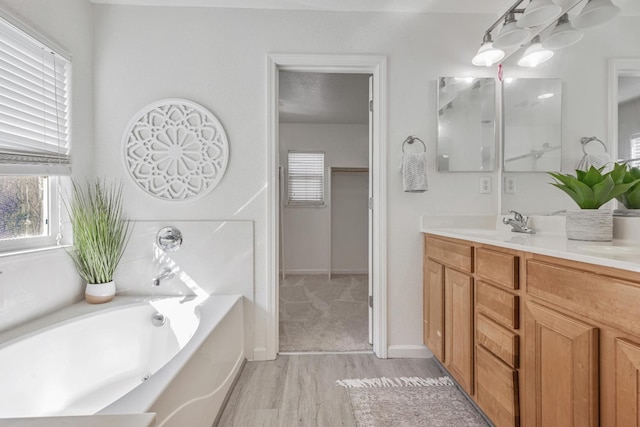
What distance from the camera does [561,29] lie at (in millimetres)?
1538

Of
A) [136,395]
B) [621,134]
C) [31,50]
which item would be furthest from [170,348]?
[621,134]

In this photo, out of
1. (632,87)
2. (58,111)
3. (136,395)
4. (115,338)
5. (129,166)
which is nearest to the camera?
(136,395)

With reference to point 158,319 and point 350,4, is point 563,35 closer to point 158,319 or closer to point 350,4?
point 350,4

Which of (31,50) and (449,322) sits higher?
(31,50)

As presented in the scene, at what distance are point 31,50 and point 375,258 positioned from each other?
7.77 feet

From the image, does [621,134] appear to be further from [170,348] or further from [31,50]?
[31,50]

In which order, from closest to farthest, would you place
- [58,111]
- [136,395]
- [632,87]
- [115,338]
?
[136,395], [632,87], [115,338], [58,111]

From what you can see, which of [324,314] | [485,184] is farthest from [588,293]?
[324,314]

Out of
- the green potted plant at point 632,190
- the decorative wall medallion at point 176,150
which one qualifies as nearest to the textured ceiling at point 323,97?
the decorative wall medallion at point 176,150

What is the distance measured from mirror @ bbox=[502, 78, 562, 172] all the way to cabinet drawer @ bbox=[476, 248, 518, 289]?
2.52 ft

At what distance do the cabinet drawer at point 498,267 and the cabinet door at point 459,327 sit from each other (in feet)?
0.42

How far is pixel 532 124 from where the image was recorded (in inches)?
73.9

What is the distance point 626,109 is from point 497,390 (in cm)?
136

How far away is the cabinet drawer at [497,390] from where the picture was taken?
3.83 feet
